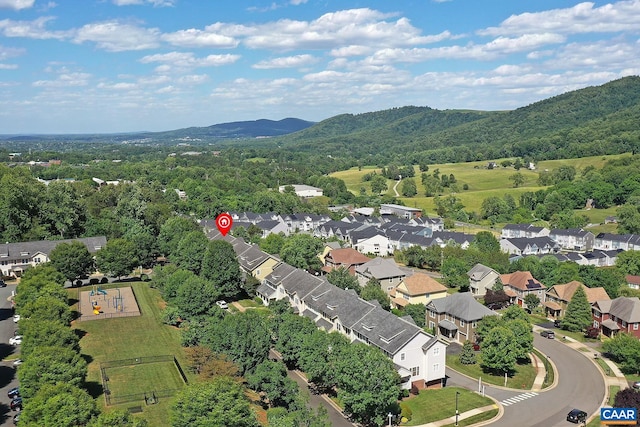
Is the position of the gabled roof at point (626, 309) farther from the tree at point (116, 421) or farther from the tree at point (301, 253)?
the tree at point (116, 421)

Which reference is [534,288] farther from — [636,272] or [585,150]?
[585,150]

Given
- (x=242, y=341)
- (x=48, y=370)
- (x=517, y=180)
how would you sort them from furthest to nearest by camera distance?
(x=517, y=180), (x=242, y=341), (x=48, y=370)

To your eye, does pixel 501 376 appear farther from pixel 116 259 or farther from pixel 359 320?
pixel 116 259

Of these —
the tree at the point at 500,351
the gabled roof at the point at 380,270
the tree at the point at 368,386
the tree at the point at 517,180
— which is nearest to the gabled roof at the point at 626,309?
the tree at the point at 500,351

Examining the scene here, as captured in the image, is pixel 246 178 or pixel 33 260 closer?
pixel 33 260

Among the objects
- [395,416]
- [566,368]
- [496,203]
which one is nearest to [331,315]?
[395,416]

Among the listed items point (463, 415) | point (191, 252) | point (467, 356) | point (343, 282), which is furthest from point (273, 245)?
point (463, 415)
